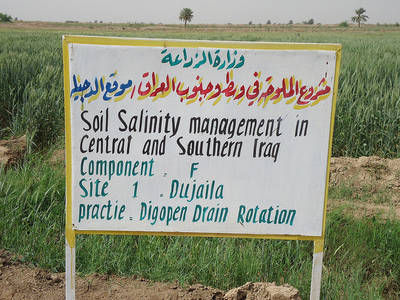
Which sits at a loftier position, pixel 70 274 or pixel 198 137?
pixel 198 137

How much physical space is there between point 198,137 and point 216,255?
0.79 meters

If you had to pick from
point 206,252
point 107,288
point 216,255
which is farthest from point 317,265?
point 107,288

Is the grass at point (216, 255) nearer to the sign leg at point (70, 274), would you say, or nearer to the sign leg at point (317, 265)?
the sign leg at point (317, 265)

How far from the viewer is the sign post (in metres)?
1.81

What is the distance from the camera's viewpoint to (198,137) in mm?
1865

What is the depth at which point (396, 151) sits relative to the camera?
16.4 ft

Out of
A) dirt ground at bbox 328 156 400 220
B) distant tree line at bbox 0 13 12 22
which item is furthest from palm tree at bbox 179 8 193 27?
dirt ground at bbox 328 156 400 220

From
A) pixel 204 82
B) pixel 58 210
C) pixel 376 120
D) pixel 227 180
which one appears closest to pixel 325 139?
pixel 227 180

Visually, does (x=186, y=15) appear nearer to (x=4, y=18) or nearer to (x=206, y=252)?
(x=4, y=18)

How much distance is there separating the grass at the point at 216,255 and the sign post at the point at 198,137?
43 cm

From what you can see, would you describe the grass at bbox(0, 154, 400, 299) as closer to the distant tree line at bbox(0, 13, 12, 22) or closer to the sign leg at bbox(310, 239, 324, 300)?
the sign leg at bbox(310, 239, 324, 300)

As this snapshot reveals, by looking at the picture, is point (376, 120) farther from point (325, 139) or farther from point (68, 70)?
point (68, 70)

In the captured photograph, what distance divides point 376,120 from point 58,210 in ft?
12.1

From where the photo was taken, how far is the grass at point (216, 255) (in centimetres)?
230
